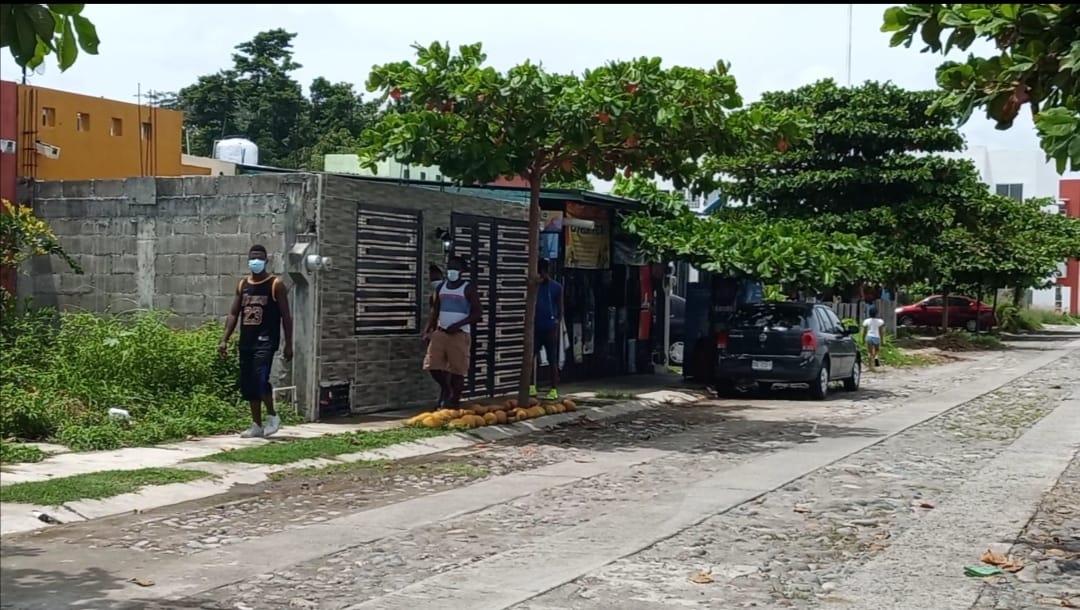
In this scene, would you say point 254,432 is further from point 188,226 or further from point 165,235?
point 165,235

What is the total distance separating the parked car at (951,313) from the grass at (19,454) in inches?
1645

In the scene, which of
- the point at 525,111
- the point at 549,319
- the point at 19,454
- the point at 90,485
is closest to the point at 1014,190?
the point at 549,319

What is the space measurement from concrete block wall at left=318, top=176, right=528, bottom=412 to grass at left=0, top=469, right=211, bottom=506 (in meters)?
4.14

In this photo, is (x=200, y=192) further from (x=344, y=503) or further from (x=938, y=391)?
(x=938, y=391)

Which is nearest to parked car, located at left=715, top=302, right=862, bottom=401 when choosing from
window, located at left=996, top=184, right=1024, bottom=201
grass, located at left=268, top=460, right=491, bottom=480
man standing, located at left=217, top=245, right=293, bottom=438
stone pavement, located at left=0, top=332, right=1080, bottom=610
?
stone pavement, located at left=0, top=332, right=1080, bottom=610

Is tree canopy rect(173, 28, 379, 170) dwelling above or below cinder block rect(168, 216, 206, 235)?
above

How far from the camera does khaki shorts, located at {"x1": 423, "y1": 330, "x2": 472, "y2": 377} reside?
14.5m

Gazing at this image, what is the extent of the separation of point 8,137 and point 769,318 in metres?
11.7

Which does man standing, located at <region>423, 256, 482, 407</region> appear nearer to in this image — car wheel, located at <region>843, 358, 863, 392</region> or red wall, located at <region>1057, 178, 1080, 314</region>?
car wheel, located at <region>843, 358, 863, 392</region>

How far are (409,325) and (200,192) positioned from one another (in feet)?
10.2

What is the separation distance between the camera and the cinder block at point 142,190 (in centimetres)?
1483

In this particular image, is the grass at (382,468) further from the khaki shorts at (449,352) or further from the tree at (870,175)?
the tree at (870,175)

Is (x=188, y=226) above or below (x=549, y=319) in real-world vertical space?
above

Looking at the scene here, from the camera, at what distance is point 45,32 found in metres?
5.81
